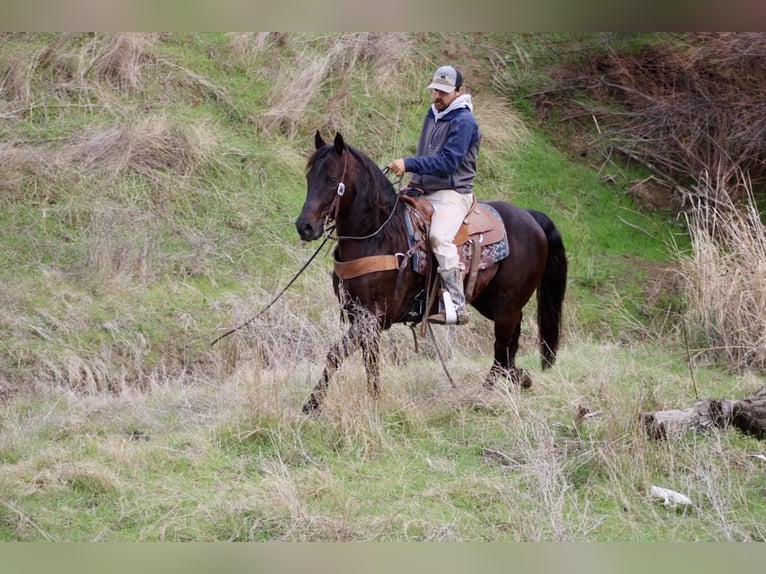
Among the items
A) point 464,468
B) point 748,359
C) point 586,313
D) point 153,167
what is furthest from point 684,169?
point 464,468

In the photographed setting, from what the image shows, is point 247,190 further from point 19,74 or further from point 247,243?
point 19,74

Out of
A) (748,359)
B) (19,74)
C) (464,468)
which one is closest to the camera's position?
(464,468)

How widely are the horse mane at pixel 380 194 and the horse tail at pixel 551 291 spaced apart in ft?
5.65

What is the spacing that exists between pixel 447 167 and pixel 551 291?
2040 mm

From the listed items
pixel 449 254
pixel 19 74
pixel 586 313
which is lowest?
pixel 586 313

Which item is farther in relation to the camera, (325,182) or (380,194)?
(380,194)

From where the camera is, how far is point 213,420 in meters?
7.41

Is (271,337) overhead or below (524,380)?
overhead

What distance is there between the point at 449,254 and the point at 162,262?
5.03 metres

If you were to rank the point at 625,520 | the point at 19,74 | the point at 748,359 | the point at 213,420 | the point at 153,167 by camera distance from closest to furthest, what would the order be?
the point at 625,520 < the point at 213,420 < the point at 748,359 < the point at 153,167 < the point at 19,74

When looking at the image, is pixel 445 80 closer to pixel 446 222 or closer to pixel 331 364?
pixel 446 222

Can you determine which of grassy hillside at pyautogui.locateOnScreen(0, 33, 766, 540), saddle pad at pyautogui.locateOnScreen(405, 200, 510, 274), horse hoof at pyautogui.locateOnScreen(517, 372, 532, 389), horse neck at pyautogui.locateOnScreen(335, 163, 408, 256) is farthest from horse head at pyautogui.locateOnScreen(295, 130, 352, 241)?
horse hoof at pyautogui.locateOnScreen(517, 372, 532, 389)

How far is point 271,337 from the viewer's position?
29.9ft

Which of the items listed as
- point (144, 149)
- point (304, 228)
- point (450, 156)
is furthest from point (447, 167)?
point (144, 149)
